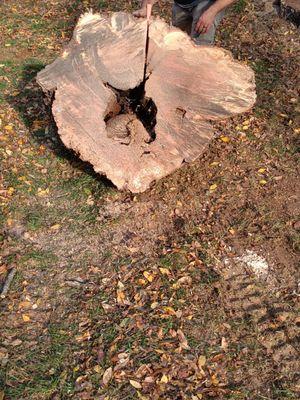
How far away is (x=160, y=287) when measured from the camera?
3209 mm

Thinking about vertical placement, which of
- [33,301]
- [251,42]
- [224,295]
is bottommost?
[33,301]

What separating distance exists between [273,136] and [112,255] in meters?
2.08

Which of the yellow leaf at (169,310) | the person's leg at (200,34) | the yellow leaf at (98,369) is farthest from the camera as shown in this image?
the person's leg at (200,34)

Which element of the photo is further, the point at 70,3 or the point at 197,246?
the point at 70,3

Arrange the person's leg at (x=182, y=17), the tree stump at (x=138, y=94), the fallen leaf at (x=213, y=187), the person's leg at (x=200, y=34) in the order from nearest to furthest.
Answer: the tree stump at (x=138, y=94) < the fallen leaf at (x=213, y=187) < the person's leg at (x=200, y=34) < the person's leg at (x=182, y=17)

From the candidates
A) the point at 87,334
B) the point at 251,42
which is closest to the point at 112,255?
the point at 87,334

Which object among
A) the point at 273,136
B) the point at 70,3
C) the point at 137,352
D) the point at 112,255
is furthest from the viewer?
the point at 70,3

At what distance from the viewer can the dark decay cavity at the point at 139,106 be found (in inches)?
146

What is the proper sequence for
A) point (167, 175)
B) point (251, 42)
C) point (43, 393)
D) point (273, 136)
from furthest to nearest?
point (251, 42) → point (273, 136) → point (167, 175) → point (43, 393)

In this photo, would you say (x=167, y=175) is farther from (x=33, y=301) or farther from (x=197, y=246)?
(x=33, y=301)

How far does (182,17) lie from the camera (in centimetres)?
471

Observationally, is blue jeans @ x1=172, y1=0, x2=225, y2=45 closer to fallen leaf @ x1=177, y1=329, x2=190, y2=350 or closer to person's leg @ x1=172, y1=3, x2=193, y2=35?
person's leg @ x1=172, y1=3, x2=193, y2=35

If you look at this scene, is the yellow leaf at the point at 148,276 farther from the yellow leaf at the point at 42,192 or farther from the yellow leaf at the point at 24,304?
the yellow leaf at the point at 42,192

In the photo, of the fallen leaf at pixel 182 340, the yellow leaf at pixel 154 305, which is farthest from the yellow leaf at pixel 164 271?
the fallen leaf at pixel 182 340
